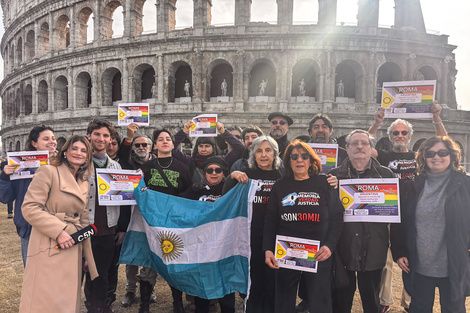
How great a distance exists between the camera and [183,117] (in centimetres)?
2030

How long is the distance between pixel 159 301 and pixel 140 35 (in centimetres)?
2096

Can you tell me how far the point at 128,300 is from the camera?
5.00 meters

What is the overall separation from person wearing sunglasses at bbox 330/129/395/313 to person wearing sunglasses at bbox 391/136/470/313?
0.26 m

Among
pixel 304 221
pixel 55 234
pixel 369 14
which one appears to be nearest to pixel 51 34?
Result: pixel 369 14

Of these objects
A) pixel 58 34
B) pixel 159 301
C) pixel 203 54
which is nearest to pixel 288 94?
pixel 203 54

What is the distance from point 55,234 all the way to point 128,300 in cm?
243

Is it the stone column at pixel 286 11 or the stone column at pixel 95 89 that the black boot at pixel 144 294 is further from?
the stone column at pixel 95 89

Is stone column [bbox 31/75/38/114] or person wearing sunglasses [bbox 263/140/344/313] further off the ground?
stone column [bbox 31/75/38/114]

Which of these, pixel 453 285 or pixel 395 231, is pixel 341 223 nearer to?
pixel 395 231

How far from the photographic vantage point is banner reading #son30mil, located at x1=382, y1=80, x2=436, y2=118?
5.80 meters

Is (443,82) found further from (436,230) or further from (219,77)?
(436,230)

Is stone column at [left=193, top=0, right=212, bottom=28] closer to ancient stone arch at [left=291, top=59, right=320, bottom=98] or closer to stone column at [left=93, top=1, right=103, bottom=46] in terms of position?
ancient stone arch at [left=291, top=59, right=320, bottom=98]

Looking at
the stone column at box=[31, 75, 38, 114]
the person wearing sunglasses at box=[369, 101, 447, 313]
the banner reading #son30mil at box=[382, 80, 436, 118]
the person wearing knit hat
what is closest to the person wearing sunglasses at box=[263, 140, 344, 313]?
the person wearing knit hat

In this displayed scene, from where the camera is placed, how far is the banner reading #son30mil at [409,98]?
5.80 meters
